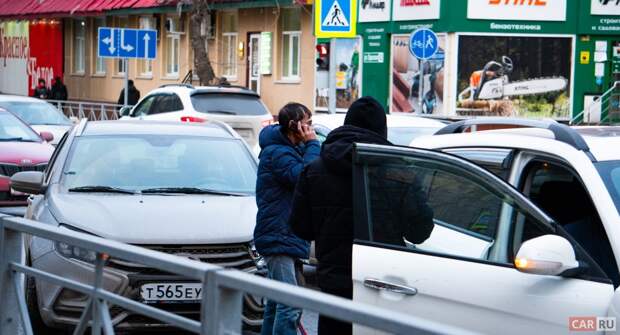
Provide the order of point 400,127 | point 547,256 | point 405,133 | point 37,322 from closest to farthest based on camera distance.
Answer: point 547,256 < point 37,322 < point 405,133 < point 400,127

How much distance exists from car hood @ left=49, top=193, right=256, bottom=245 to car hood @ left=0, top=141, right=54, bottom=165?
6.68m

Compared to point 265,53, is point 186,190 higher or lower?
lower

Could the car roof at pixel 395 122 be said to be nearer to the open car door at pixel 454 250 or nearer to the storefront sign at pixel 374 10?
the open car door at pixel 454 250

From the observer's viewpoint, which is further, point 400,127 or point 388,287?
point 400,127

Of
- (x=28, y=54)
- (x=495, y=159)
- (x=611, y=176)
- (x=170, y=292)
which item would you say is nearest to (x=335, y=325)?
(x=611, y=176)

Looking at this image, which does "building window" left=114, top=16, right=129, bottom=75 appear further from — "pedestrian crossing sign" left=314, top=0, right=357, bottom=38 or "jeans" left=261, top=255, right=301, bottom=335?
"jeans" left=261, top=255, right=301, bottom=335

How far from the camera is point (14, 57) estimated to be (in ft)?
185

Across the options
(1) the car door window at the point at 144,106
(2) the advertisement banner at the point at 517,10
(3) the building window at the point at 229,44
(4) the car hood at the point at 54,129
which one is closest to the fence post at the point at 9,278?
(4) the car hood at the point at 54,129

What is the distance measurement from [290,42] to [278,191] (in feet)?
89.8

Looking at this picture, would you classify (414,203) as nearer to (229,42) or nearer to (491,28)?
(491,28)

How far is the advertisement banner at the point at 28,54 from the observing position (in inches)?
1990

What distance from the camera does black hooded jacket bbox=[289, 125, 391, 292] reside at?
561 centimetres

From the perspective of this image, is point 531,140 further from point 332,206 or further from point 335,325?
point 335,325

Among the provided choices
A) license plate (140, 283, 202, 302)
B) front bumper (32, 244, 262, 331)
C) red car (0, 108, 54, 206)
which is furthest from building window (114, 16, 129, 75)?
license plate (140, 283, 202, 302)
